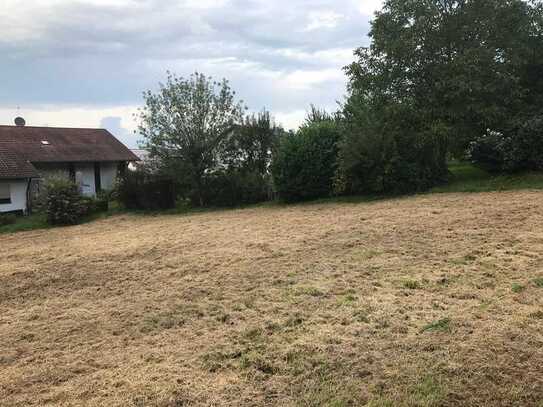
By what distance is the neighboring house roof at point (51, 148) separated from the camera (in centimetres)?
1823

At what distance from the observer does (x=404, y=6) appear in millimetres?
12156

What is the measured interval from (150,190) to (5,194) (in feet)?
A: 20.8

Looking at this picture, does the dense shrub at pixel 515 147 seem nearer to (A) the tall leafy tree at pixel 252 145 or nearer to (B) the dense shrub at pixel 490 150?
(B) the dense shrub at pixel 490 150

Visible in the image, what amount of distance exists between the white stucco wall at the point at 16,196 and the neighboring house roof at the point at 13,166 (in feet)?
1.26

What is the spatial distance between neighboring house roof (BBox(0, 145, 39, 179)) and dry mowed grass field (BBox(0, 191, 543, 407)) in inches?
455

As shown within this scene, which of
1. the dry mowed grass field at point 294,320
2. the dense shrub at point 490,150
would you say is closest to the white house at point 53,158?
the dry mowed grass field at point 294,320

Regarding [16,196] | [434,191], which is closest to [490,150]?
[434,191]

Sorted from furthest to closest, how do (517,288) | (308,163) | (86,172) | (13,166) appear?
1. (86,172)
2. (13,166)
3. (308,163)
4. (517,288)

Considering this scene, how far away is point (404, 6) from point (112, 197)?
40.1 ft

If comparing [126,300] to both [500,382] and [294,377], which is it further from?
[500,382]

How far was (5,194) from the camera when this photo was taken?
17219 millimetres

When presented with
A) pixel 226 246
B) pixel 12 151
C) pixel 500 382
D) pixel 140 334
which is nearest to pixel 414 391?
pixel 500 382

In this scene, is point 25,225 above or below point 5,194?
below

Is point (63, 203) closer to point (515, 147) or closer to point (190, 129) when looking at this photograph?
point (190, 129)
